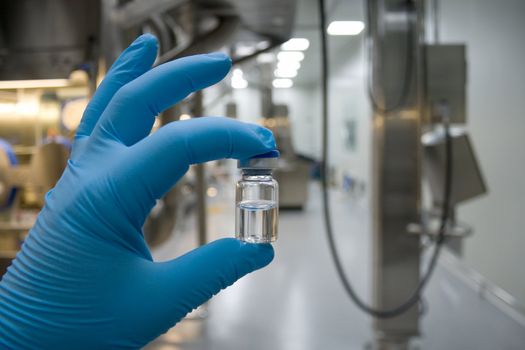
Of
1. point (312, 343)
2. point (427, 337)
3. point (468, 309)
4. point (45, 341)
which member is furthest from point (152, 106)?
point (468, 309)

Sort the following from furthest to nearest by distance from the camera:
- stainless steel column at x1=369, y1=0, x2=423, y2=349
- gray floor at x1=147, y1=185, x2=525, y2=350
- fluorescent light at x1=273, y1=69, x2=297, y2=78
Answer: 1. fluorescent light at x1=273, y1=69, x2=297, y2=78
2. gray floor at x1=147, y1=185, x2=525, y2=350
3. stainless steel column at x1=369, y1=0, x2=423, y2=349

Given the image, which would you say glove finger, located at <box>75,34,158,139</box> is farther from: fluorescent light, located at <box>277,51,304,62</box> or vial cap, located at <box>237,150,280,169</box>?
fluorescent light, located at <box>277,51,304,62</box>

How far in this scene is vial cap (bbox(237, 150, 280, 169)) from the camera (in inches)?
20.1

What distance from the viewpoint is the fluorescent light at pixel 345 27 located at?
5.28 m

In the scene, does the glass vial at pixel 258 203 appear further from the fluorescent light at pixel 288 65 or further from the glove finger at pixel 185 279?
the fluorescent light at pixel 288 65

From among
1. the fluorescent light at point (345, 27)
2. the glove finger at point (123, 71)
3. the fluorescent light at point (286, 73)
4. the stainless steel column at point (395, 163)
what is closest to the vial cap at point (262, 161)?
the glove finger at point (123, 71)

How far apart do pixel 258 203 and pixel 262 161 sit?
67mm

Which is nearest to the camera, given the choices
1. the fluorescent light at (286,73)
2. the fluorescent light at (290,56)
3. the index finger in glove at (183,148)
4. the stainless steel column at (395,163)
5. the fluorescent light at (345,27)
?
the index finger in glove at (183,148)

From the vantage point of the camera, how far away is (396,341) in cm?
174

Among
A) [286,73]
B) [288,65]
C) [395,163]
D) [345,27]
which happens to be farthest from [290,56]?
[395,163]

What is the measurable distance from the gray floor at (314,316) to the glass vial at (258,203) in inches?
56.5

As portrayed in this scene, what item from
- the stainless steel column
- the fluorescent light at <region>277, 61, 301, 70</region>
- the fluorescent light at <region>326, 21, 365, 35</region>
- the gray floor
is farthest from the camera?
the fluorescent light at <region>277, 61, 301, 70</region>

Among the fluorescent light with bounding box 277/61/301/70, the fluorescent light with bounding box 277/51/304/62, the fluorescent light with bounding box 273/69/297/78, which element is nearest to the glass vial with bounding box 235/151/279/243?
the fluorescent light with bounding box 277/51/304/62

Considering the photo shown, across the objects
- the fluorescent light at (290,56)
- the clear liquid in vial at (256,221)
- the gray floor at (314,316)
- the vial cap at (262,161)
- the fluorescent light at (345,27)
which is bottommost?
the gray floor at (314,316)
